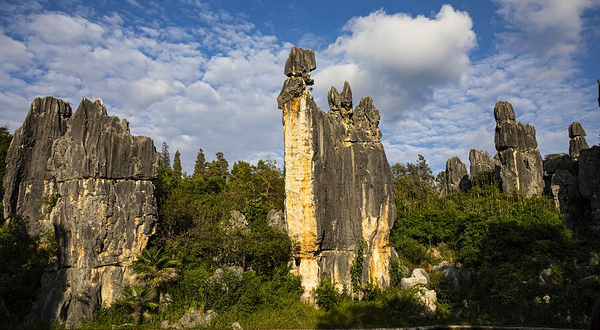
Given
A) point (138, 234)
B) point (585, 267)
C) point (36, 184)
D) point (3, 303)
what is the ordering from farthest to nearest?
1. point (36, 184)
2. point (585, 267)
3. point (138, 234)
4. point (3, 303)

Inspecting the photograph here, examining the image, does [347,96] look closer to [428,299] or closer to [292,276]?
[292,276]

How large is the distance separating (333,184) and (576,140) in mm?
29286

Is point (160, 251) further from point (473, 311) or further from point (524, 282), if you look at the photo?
point (524, 282)

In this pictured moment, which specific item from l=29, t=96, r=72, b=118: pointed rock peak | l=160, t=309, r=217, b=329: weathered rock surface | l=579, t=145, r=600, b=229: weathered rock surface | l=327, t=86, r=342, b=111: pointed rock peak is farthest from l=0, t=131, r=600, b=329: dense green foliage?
l=327, t=86, r=342, b=111: pointed rock peak

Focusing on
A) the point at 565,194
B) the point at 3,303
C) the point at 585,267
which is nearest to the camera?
the point at 3,303

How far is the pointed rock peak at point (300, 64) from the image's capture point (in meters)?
28.0

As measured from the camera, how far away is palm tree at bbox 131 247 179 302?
22.9m

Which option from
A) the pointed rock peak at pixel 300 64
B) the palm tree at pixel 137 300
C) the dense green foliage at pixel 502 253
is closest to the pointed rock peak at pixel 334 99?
the pointed rock peak at pixel 300 64

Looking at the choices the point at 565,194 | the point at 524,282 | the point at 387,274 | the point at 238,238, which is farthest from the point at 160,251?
the point at 565,194

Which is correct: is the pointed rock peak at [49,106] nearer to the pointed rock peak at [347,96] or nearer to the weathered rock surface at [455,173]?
the pointed rock peak at [347,96]

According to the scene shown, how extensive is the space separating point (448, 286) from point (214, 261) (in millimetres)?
15658

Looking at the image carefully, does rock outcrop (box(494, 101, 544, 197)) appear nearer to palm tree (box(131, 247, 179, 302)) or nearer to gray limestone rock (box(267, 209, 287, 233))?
gray limestone rock (box(267, 209, 287, 233))

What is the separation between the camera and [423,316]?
80.5 ft

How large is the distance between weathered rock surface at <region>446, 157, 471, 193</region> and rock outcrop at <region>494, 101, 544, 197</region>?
1176 cm
